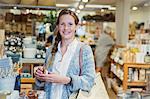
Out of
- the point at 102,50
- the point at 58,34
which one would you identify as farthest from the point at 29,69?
the point at 102,50

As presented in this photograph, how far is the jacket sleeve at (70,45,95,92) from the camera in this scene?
202 centimetres

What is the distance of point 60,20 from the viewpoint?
6.93 ft

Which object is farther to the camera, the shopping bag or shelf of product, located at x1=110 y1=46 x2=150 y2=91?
shelf of product, located at x1=110 y1=46 x2=150 y2=91

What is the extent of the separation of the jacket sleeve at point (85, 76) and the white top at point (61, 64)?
8 centimetres

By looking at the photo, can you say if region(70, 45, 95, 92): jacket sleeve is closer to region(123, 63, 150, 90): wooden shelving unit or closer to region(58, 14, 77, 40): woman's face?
region(58, 14, 77, 40): woman's face

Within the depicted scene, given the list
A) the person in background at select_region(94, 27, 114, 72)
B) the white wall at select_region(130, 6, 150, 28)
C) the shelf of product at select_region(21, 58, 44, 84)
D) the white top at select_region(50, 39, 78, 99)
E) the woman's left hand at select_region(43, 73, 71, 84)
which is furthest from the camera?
the white wall at select_region(130, 6, 150, 28)

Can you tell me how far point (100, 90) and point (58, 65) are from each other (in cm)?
37

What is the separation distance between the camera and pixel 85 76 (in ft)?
6.73

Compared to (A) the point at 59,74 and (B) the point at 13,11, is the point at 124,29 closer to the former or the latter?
(B) the point at 13,11

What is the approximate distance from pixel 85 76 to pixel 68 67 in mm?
136

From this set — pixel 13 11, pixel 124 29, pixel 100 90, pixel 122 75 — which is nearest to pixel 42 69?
pixel 100 90

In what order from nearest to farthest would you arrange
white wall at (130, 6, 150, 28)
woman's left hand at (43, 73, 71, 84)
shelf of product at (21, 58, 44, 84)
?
woman's left hand at (43, 73, 71, 84) → shelf of product at (21, 58, 44, 84) → white wall at (130, 6, 150, 28)

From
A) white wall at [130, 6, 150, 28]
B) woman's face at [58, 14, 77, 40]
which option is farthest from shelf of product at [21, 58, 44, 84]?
white wall at [130, 6, 150, 28]

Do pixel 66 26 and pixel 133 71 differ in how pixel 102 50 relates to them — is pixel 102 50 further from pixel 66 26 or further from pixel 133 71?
pixel 66 26
